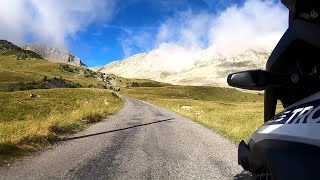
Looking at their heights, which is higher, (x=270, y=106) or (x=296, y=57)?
(x=296, y=57)

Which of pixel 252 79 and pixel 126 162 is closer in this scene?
pixel 252 79

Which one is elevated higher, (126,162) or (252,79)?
(252,79)

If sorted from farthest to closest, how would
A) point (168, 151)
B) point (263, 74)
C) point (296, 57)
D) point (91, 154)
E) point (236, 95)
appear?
1. point (236, 95)
2. point (168, 151)
3. point (91, 154)
4. point (296, 57)
5. point (263, 74)

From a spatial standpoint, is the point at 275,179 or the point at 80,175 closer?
the point at 275,179

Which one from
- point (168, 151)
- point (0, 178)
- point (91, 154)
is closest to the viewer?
point (0, 178)

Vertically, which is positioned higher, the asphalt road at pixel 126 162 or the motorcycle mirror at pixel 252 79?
the motorcycle mirror at pixel 252 79

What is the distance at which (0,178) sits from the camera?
680 cm

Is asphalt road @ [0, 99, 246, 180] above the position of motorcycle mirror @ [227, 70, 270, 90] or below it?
below

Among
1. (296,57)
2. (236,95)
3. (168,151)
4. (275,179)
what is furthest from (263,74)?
(236,95)

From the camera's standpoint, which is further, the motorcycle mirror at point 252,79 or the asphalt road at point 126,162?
the asphalt road at point 126,162

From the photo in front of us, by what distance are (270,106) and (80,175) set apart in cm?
441

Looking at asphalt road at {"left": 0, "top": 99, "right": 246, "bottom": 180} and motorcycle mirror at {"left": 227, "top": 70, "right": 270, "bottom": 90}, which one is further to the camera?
asphalt road at {"left": 0, "top": 99, "right": 246, "bottom": 180}

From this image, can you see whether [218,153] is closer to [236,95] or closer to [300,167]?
[300,167]

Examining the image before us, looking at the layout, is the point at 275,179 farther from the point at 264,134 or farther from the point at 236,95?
the point at 236,95
